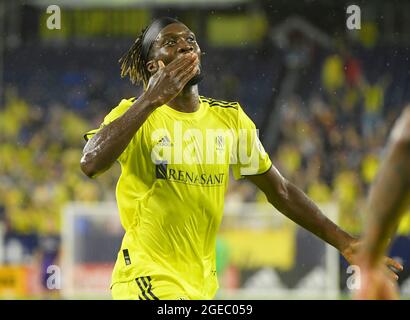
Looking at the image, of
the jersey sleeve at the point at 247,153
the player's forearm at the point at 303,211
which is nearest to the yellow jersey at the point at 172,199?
the jersey sleeve at the point at 247,153

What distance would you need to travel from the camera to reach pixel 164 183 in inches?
171

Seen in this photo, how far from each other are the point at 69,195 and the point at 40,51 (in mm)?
2970

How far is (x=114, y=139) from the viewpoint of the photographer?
13.1 feet

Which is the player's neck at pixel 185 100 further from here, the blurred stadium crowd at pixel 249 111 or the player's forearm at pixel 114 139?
the blurred stadium crowd at pixel 249 111

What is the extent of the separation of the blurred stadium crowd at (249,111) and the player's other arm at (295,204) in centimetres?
816

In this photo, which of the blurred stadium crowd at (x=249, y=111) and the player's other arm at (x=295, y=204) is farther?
the blurred stadium crowd at (x=249, y=111)

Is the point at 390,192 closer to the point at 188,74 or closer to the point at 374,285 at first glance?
the point at 374,285

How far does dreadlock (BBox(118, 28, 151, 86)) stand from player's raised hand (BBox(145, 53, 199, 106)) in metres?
0.48

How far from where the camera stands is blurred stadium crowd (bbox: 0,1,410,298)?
45.9 feet

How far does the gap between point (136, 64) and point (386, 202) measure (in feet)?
10.2

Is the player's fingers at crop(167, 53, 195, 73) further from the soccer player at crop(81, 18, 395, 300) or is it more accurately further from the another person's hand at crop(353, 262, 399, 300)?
the another person's hand at crop(353, 262, 399, 300)

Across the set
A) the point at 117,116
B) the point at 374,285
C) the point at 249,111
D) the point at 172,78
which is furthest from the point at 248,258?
the point at 374,285

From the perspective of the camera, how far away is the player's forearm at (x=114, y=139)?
400cm
